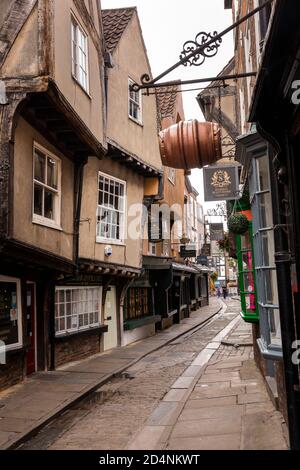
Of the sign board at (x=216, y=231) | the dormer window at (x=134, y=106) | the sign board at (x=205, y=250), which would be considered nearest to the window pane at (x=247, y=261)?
the dormer window at (x=134, y=106)

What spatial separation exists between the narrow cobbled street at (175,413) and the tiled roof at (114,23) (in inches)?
400

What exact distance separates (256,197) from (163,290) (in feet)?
48.9

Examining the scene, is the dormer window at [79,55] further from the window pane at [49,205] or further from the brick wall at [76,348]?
the brick wall at [76,348]

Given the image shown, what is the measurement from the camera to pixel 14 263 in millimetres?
9500

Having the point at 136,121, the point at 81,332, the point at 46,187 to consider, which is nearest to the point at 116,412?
the point at 46,187

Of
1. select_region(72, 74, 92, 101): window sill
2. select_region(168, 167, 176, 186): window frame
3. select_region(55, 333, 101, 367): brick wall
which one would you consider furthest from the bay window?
select_region(168, 167, 176, 186): window frame

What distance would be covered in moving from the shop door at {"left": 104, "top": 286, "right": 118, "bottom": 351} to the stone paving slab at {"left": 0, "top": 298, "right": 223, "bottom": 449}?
0.48 m

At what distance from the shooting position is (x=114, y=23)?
16.1m

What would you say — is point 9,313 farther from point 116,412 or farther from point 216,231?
point 216,231

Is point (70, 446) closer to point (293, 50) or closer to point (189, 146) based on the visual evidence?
point (189, 146)

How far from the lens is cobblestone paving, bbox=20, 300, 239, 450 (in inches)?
255

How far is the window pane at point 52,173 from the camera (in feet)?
35.0

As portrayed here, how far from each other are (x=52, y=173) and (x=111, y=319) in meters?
6.73

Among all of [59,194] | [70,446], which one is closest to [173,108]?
[59,194]
